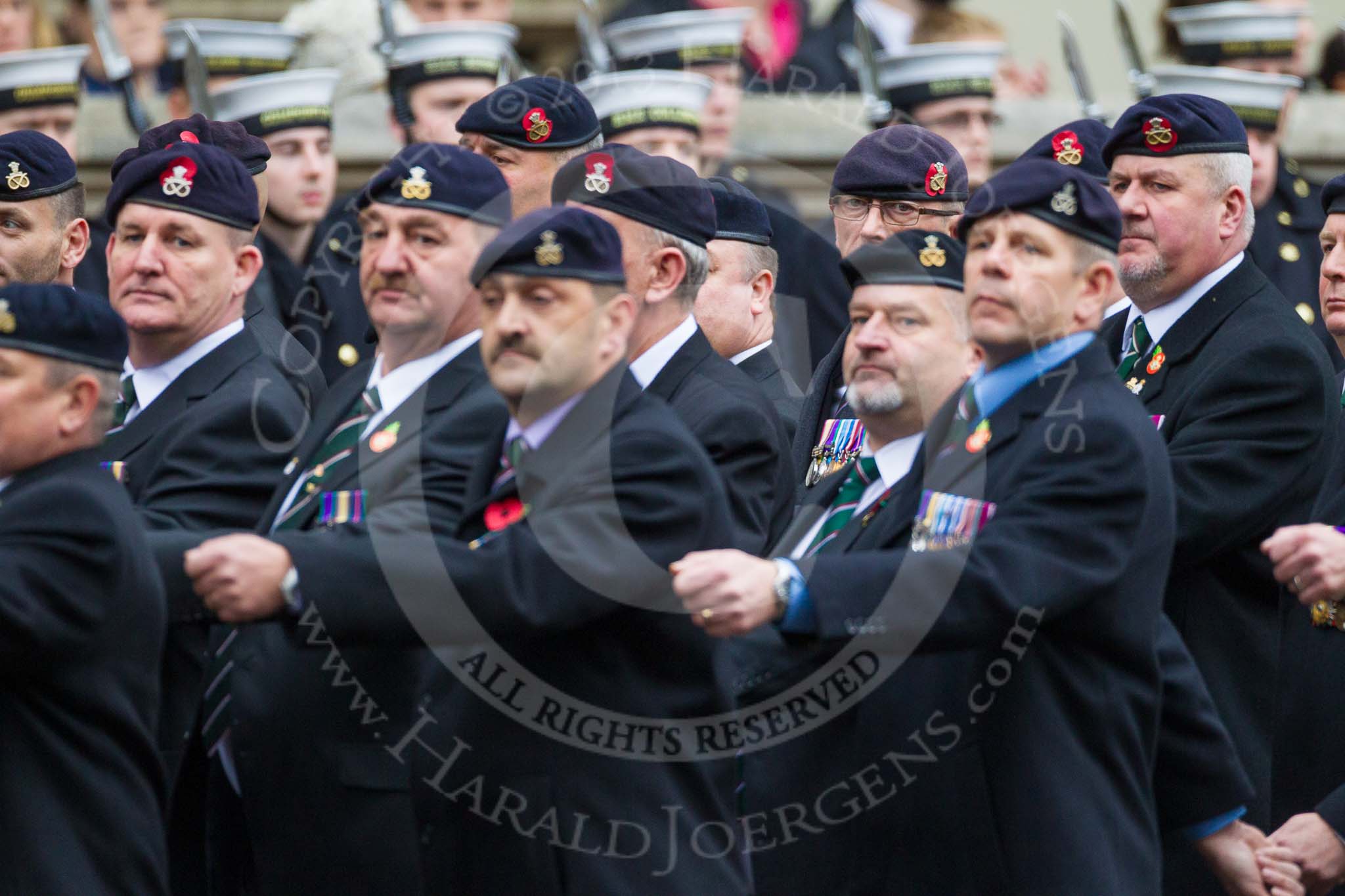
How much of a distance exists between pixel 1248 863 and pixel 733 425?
1.35 meters

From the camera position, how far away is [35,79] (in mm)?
8125

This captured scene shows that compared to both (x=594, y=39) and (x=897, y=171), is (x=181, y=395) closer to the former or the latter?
(x=897, y=171)

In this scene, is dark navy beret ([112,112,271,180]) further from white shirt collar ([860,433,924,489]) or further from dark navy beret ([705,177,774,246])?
white shirt collar ([860,433,924,489])

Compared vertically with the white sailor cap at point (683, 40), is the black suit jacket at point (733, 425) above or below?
above

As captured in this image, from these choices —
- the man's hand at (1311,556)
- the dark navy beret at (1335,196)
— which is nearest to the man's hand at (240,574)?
the man's hand at (1311,556)

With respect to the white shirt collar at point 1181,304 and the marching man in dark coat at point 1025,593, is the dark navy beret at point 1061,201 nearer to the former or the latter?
the marching man in dark coat at point 1025,593

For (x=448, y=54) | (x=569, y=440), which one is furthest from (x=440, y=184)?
(x=448, y=54)

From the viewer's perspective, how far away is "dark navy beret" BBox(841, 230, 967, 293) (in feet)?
16.6

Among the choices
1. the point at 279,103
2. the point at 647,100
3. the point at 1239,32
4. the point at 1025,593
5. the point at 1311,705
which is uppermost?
the point at 1025,593

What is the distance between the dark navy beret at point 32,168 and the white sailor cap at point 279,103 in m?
1.78

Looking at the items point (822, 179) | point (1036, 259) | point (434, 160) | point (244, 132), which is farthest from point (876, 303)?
point (822, 179)

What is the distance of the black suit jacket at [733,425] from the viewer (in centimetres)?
495

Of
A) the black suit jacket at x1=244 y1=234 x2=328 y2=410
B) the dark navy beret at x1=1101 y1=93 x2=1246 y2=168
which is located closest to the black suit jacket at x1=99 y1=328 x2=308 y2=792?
the black suit jacket at x1=244 y1=234 x2=328 y2=410

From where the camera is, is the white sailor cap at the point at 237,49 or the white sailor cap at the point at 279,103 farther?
the white sailor cap at the point at 237,49
